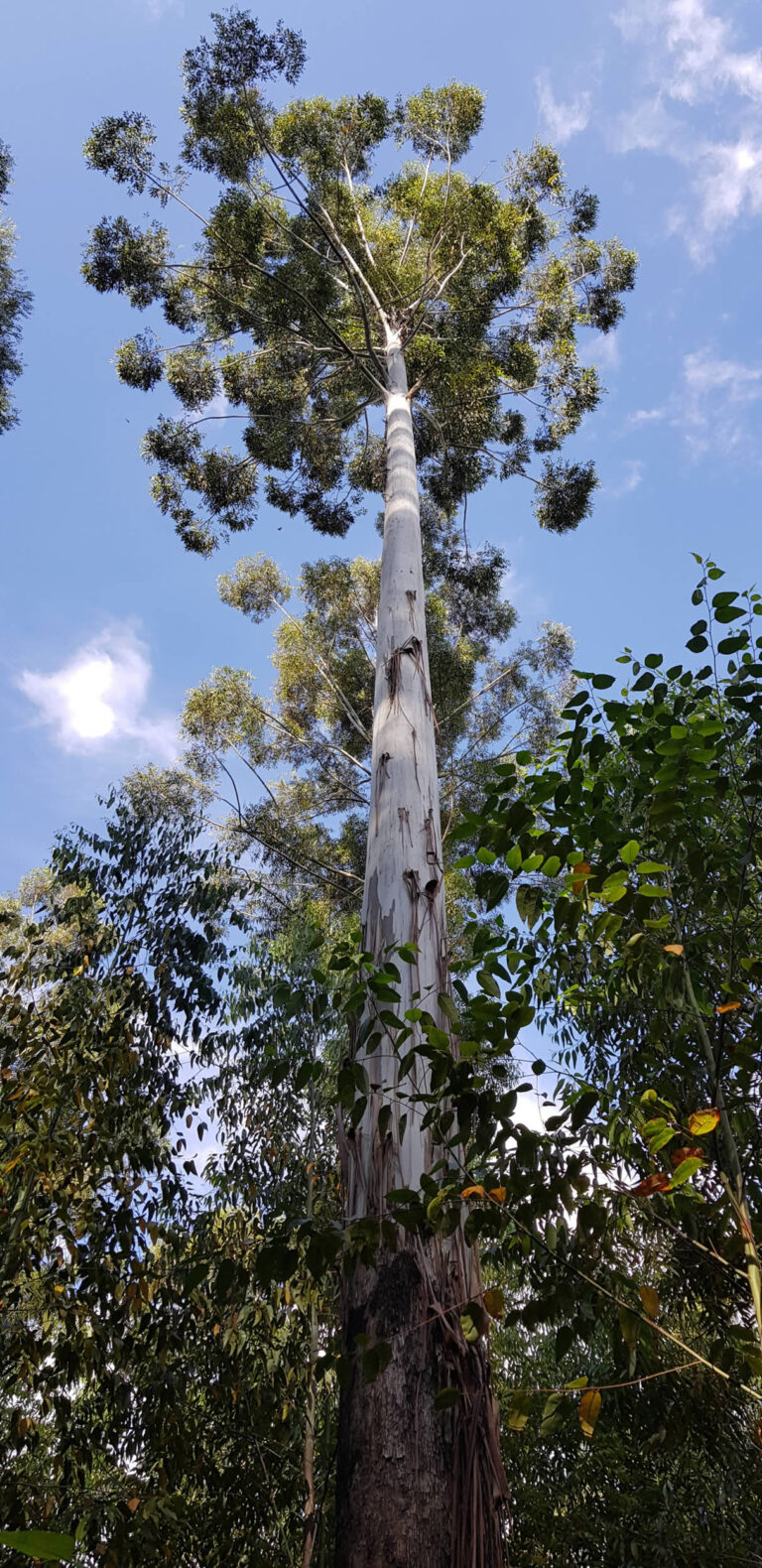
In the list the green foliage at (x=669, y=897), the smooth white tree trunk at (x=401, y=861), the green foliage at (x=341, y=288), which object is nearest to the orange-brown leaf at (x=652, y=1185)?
the green foliage at (x=669, y=897)

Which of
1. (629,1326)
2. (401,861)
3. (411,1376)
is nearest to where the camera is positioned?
(629,1326)

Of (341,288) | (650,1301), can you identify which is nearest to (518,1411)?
(650,1301)

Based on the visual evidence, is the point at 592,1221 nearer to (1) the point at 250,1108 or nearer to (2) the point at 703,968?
(2) the point at 703,968

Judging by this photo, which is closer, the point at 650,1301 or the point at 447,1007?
the point at 650,1301

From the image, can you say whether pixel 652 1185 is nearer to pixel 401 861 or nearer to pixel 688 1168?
pixel 688 1168

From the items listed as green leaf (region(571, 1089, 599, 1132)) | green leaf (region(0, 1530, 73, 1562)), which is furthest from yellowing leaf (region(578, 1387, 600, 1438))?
green leaf (region(0, 1530, 73, 1562))

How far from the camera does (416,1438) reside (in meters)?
1.60

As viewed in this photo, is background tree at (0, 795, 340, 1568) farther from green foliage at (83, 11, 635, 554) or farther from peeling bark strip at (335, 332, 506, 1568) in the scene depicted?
green foliage at (83, 11, 635, 554)

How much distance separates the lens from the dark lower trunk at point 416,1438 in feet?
4.90

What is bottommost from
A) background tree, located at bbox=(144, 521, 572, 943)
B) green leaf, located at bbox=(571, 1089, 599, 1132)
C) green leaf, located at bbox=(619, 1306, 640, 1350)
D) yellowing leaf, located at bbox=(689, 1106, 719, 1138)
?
green leaf, located at bbox=(619, 1306, 640, 1350)

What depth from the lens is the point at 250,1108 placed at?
5.29 meters

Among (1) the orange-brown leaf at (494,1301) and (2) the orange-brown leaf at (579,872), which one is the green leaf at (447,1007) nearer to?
(2) the orange-brown leaf at (579,872)

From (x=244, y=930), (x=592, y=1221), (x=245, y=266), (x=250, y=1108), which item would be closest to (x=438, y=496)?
(x=245, y=266)

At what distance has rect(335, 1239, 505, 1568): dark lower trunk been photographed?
1.49 m
